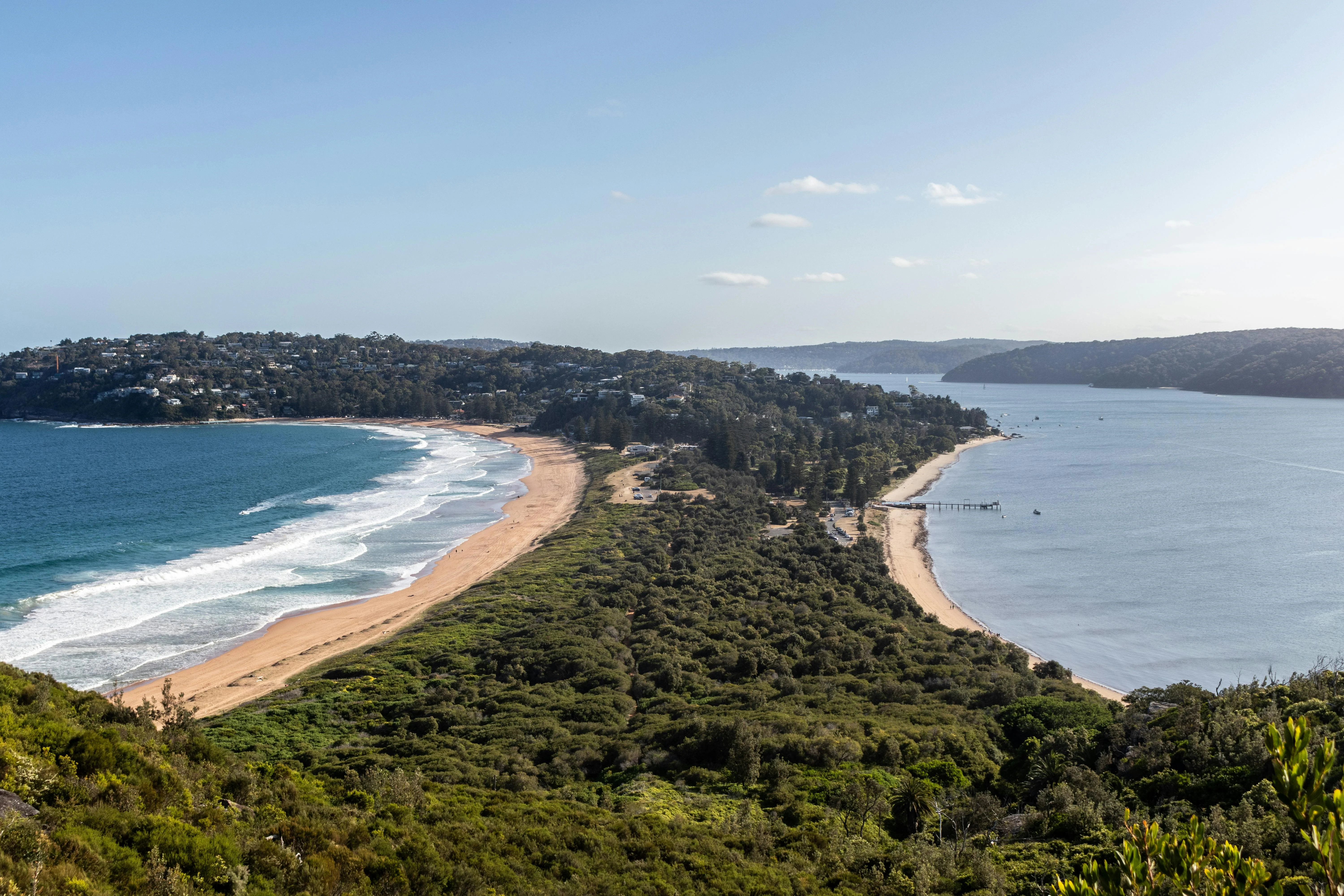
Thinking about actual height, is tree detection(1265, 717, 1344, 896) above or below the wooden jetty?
above

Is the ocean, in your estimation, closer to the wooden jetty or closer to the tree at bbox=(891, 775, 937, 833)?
the tree at bbox=(891, 775, 937, 833)

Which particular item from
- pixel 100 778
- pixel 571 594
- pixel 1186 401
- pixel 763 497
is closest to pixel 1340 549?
pixel 763 497

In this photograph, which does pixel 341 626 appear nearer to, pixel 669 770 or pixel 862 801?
pixel 669 770

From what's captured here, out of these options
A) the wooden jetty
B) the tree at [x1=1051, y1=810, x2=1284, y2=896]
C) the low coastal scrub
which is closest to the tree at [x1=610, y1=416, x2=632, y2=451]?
the wooden jetty

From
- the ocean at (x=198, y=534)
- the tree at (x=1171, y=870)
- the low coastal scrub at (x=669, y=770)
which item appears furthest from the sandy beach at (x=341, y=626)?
the tree at (x=1171, y=870)

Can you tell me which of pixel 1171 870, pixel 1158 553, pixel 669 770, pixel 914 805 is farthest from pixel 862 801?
pixel 1158 553

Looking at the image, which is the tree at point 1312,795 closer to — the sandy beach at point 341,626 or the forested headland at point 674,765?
the forested headland at point 674,765

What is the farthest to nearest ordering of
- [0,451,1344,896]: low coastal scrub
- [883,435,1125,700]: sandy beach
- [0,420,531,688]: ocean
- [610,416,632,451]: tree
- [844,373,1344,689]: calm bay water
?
[610,416,632,451]: tree → [883,435,1125,700]: sandy beach → [844,373,1344,689]: calm bay water → [0,420,531,688]: ocean → [0,451,1344,896]: low coastal scrub
